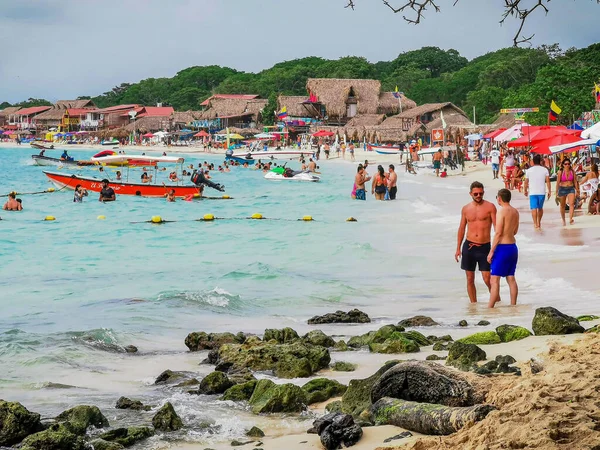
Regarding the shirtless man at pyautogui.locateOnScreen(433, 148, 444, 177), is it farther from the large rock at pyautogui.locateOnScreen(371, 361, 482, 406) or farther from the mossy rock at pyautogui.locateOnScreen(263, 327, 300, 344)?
the large rock at pyautogui.locateOnScreen(371, 361, 482, 406)

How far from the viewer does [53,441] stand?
5.15 meters

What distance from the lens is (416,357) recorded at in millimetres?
7023

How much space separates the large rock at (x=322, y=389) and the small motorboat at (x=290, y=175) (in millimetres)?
35398

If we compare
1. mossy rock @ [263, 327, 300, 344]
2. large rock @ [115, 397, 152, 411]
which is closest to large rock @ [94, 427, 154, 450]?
large rock @ [115, 397, 152, 411]

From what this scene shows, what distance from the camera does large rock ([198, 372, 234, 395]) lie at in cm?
654

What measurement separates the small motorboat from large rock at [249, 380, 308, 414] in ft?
117

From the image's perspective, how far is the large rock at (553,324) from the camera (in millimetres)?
7152

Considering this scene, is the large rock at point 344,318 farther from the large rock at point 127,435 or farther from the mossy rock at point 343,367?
the large rock at point 127,435

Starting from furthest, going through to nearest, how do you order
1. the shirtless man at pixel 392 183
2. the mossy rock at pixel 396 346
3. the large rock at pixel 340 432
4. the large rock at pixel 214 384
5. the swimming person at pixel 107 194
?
the swimming person at pixel 107 194 < the shirtless man at pixel 392 183 < the mossy rock at pixel 396 346 < the large rock at pixel 214 384 < the large rock at pixel 340 432

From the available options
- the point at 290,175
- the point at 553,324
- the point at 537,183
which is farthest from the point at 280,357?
the point at 290,175

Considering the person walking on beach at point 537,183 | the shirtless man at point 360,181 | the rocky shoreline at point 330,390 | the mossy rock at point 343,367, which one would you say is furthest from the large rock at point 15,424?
the shirtless man at point 360,181

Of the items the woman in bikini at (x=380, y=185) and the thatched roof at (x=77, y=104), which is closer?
the woman in bikini at (x=380, y=185)

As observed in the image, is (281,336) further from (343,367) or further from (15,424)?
(15,424)

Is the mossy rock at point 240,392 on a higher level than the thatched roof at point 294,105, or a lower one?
lower
